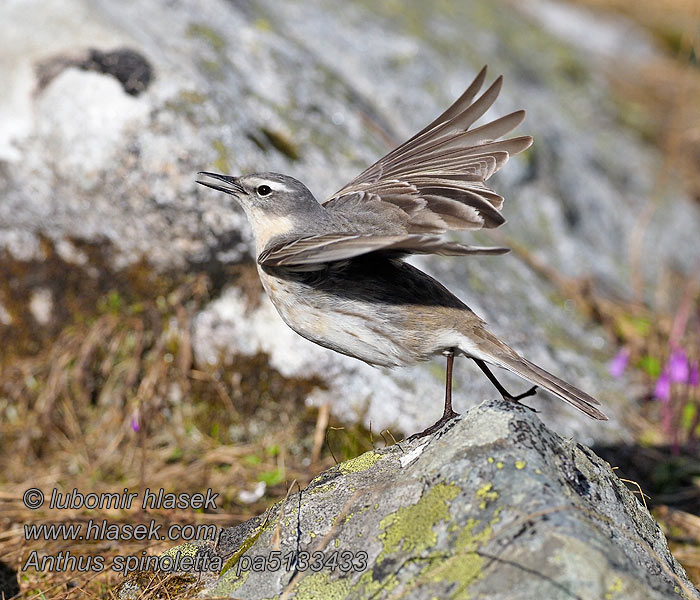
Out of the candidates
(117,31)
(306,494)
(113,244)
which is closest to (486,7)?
(117,31)

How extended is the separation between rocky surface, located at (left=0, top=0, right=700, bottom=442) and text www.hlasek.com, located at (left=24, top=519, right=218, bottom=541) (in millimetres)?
1483

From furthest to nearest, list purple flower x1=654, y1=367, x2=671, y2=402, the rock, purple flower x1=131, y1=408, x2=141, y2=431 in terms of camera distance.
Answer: purple flower x1=654, y1=367, x2=671, y2=402 → purple flower x1=131, y1=408, x2=141, y2=431 → the rock

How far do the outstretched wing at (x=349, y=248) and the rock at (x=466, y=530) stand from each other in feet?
2.34

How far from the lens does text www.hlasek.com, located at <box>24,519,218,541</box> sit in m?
4.44

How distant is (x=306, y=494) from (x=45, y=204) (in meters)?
3.50

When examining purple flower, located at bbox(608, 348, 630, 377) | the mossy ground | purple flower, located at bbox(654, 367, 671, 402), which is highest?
purple flower, located at bbox(654, 367, 671, 402)

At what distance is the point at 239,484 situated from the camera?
5.28 m

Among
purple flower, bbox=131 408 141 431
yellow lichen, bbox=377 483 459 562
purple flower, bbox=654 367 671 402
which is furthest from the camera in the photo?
purple flower, bbox=654 367 671 402

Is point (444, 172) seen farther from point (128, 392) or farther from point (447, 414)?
point (128, 392)

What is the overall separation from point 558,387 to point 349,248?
49.8 inches

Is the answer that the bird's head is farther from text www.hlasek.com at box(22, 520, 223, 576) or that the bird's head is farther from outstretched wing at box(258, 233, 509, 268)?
text www.hlasek.com at box(22, 520, 223, 576)

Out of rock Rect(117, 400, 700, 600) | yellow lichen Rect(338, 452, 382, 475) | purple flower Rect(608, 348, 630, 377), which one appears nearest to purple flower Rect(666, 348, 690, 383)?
purple flower Rect(608, 348, 630, 377)

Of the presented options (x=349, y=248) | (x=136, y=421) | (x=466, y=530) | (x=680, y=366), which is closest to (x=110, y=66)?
(x=136, y=421)

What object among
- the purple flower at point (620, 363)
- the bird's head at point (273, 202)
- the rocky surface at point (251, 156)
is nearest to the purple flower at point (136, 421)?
the rocky surface at point (251, 156)
